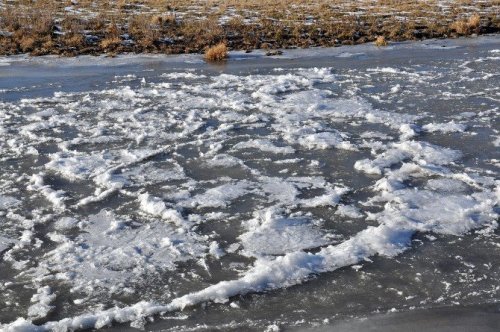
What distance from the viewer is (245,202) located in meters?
7.51

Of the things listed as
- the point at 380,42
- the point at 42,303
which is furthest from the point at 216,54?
the point at 42,303

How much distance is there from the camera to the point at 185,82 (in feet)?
46.5

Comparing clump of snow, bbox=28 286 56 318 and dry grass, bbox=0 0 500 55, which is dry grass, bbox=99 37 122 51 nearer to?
dry grass, bbox=0 0 500 55

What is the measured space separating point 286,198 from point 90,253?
2394mm

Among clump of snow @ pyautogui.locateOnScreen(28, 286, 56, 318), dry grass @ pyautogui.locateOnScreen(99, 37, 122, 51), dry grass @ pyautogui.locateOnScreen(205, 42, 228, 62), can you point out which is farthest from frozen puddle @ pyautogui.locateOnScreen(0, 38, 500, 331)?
dry grass @ pyautogui.locateOnScreen(99, 37, 122, 51)

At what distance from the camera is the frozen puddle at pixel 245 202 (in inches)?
217

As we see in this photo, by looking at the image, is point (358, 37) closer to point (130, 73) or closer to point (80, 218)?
point (130, 73)

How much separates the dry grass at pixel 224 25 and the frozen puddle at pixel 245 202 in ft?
19.6

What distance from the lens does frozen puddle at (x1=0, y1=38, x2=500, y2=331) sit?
5.52 metres

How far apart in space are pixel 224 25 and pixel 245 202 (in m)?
15.4

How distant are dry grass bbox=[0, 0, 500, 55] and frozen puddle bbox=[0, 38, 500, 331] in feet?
19.6

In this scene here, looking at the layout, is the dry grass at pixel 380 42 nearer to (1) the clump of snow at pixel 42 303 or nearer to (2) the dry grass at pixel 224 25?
(2) the dry grass at pixel 224 25

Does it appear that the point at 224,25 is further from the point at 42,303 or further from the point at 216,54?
the point at 42,303

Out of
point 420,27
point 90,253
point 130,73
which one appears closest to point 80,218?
point 90,253
